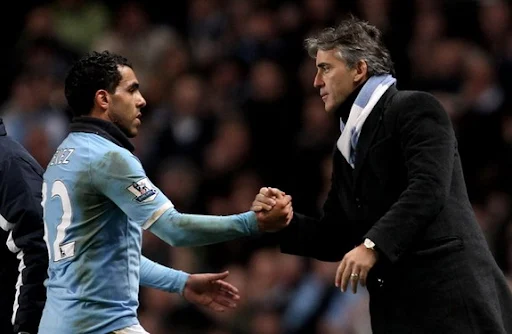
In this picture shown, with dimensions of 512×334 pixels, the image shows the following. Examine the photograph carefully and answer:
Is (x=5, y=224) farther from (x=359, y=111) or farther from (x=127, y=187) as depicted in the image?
(x=359, y=111)

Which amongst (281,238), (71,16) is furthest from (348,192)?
(71,16)

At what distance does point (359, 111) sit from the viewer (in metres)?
4.94

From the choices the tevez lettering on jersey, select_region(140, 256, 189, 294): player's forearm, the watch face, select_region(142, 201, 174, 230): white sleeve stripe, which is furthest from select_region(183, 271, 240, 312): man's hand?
the watch face

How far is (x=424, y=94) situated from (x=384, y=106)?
205mm

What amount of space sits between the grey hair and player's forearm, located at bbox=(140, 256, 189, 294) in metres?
1.20

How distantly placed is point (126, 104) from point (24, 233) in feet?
2.27

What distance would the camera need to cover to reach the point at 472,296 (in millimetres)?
4703

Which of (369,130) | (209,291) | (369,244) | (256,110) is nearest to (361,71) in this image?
(369,130)

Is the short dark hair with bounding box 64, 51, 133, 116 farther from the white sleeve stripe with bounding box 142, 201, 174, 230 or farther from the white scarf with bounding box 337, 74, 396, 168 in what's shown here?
the white scarf with bounding box 337, 74, 396, 168

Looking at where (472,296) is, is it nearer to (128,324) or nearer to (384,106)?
(384,106)

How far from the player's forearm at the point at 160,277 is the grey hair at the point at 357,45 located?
1197 millimetres

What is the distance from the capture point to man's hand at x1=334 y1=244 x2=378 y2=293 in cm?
448

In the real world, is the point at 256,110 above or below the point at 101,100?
below

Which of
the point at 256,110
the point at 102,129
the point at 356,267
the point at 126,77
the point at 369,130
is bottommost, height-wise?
the point at 256,110
